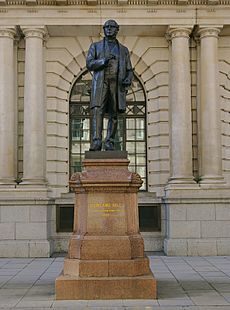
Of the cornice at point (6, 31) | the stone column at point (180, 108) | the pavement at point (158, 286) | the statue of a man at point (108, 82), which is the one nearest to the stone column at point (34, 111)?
the cornice at point (6, 31)

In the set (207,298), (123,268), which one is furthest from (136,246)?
(207,298)

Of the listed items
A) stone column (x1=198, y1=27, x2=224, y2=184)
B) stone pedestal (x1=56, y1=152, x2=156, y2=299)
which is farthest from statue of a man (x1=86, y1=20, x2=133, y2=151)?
stone column (x1=198, y1=27, x2=224, y2=184)

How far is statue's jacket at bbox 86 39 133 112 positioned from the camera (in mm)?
11703

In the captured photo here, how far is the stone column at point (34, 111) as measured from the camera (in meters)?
19.2

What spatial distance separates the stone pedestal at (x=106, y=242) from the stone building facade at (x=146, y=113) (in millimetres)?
8096

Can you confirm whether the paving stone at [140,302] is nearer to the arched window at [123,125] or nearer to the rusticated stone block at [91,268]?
the rusticated stone block at [91,268]

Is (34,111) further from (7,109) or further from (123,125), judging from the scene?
(123,125)

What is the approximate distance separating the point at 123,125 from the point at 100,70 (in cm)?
974

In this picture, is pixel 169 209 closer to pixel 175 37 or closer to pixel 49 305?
pixel 175 37

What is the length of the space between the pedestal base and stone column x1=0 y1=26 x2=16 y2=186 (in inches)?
372

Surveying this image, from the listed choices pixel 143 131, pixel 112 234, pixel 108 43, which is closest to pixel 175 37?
pixel 143 131

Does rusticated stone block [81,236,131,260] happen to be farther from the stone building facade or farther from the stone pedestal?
the stone building facade

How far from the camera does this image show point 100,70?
1177 cm

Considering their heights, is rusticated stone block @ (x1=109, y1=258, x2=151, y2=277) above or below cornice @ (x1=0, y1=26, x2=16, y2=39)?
below
